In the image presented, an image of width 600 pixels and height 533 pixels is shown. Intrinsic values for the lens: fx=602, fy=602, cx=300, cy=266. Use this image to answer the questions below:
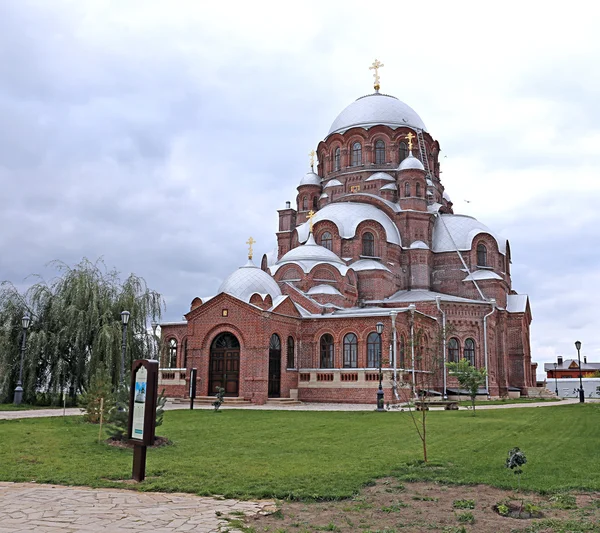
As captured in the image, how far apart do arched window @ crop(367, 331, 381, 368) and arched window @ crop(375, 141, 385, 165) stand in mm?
17530

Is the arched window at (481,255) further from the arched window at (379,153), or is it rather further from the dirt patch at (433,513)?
the dirt patch at (433,513)

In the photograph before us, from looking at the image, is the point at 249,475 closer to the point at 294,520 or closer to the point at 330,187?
the point at 294,520

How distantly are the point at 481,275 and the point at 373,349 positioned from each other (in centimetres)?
1284

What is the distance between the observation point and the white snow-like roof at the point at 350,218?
124 ft

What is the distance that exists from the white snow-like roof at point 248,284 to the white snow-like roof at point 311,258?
235 cm

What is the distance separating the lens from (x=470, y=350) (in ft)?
119

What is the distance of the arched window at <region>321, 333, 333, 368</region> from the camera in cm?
3069

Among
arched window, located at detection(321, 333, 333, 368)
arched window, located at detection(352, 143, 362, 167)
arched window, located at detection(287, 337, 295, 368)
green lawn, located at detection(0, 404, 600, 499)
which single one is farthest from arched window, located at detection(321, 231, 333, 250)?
green lawn, located at detection(0, 404, 600, 499)

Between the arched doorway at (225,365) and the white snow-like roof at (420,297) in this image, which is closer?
the arched doorway at (225,365)

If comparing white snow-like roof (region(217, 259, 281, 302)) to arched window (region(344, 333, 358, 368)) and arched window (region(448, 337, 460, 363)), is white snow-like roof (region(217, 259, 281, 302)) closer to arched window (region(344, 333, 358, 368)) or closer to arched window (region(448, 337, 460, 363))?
arched window (region(344, 333, 358, 368))

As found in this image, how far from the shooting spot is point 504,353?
38.4 m

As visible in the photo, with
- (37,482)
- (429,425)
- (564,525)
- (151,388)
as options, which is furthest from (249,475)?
(429,425)

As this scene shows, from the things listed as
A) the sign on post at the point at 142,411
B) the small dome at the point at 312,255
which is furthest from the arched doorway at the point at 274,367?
the sign on post at the point at 142,411

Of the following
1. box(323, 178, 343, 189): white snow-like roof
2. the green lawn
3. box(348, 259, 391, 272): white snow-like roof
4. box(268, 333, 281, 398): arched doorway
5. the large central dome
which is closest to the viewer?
the green lawn
